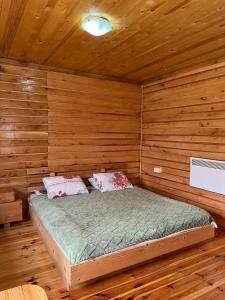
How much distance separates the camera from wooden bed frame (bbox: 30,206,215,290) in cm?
183

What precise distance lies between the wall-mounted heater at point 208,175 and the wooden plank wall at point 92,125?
1.32m

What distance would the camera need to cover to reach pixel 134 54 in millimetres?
2861

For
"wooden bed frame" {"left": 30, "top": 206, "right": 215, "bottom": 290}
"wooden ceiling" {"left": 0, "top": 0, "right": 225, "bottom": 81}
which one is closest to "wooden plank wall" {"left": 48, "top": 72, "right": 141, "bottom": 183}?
"wooden ceiling" {"left": 0, "top": 0, "right": 225, "bottom": 81}

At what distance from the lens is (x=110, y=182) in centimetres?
361

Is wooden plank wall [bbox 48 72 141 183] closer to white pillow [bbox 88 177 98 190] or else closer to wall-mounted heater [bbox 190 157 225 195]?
white pillow [bbox 88 177 98 190]

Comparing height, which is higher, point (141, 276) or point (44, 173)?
point (44, 173)

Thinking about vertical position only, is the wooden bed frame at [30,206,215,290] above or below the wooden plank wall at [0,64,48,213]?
below

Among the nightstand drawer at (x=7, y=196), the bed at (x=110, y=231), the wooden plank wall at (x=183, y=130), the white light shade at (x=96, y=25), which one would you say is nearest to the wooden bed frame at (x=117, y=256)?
the bed at (x=110, y=231)

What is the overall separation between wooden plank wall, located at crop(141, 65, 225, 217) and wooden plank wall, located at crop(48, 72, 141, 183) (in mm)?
265

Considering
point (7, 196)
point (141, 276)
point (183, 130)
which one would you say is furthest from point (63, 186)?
point (183, 130)

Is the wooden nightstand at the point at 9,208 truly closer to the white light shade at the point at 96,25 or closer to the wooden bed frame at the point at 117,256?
the wooden bed frame at the point at 117,256

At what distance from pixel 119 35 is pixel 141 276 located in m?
2.36

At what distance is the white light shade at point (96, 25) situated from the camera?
200 centimetres

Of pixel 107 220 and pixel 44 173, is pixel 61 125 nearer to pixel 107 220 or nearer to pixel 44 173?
pixel 44 173
